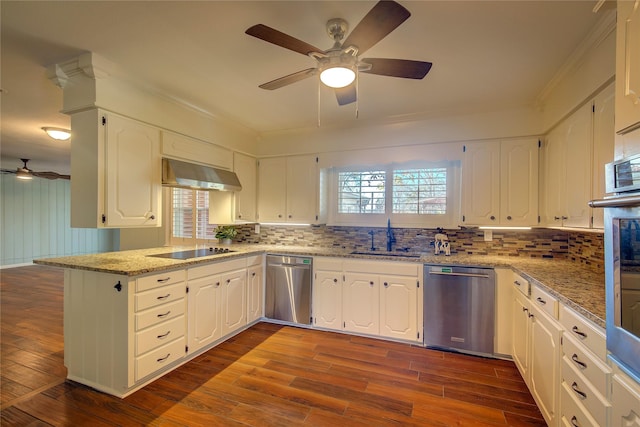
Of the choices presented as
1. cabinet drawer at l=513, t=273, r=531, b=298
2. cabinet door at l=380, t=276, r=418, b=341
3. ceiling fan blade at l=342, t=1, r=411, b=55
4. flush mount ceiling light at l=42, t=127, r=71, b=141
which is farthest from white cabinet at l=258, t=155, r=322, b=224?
flush mount ceiling light at l=42, t=127, r=71, b=141

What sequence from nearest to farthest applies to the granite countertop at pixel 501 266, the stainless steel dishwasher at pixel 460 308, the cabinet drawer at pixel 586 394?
1. the cabinet drawer at pixel 586 394
2. the granite countertop at pixel 501 266
3. the stainless steel dishwasher at pixel 460 308

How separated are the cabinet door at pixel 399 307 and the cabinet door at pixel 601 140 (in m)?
1.59

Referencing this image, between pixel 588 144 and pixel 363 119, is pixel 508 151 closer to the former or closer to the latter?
pixel 588 144

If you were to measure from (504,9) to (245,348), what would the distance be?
337cm

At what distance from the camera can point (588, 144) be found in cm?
200

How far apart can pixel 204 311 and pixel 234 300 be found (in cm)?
43

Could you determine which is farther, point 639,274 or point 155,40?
point 155,40

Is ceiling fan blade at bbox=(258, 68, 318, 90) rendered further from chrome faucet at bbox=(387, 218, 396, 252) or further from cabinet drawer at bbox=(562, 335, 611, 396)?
chrome faucet at bbox=(387, 218, 396, 252)

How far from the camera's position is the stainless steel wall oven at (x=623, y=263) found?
965 mm

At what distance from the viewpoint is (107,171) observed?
7.70 ft

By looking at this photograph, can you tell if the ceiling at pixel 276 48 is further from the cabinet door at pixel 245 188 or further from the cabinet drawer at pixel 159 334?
the cabinet drawer at pixel 159 334

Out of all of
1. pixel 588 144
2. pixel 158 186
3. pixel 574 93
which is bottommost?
pixel 158 186

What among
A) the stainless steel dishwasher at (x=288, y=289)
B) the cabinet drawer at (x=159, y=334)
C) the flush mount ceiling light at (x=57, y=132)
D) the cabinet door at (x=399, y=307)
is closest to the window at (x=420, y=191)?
the cabinet door at (x=399, y=307)

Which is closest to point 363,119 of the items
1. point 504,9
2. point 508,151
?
point 508,151
